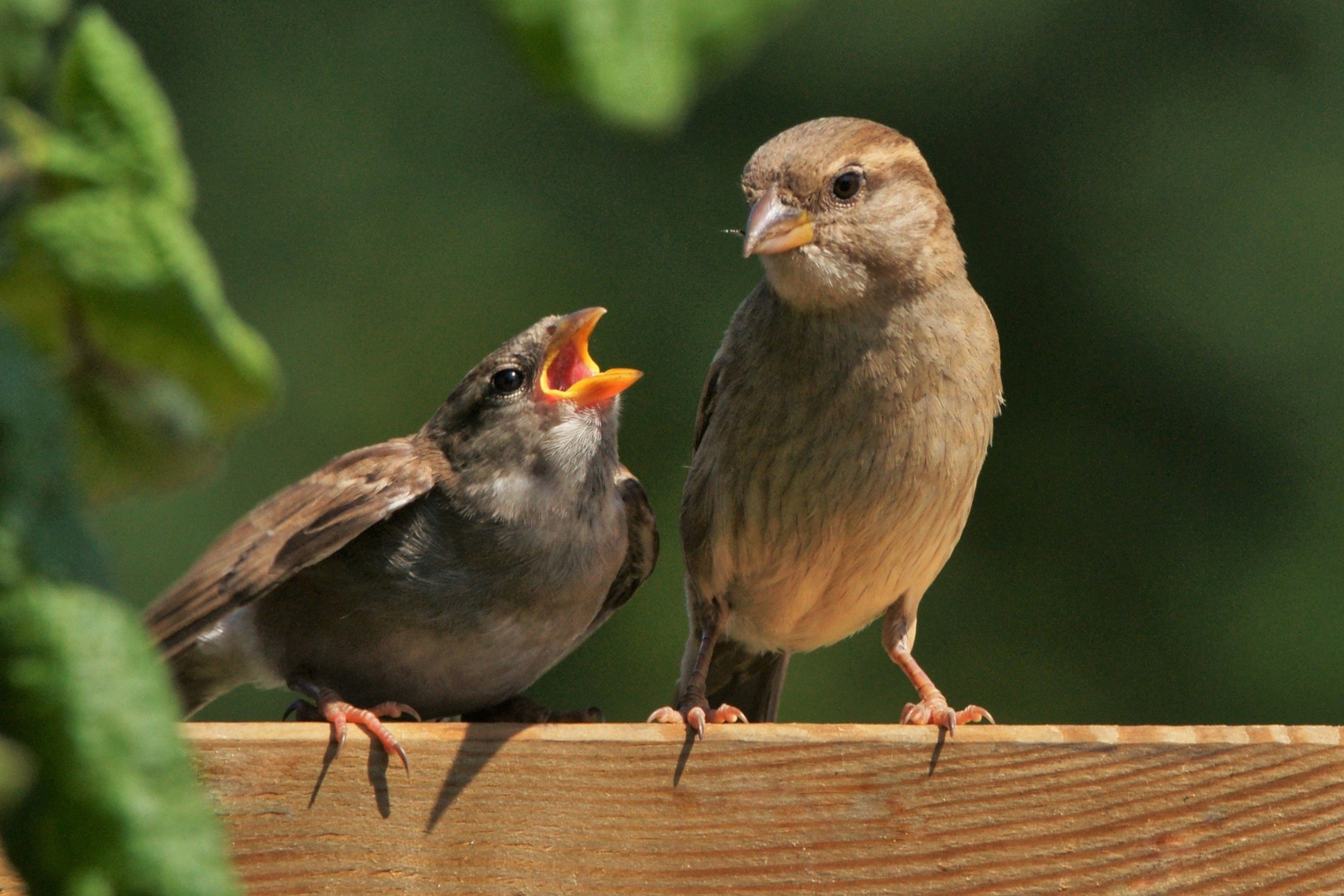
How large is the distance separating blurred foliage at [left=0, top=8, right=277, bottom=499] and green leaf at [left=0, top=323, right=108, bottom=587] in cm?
4

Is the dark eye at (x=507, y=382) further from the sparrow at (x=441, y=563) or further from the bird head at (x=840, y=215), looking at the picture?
the bird head at (x=840, y=215)

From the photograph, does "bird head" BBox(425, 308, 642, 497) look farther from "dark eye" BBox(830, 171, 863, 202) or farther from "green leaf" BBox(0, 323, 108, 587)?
"green leaf" BBox(0, 323, 108, 587)

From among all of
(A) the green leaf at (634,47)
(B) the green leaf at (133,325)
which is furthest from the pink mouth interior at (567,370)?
(A) the green leaf at (634,47)

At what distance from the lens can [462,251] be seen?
28.0ft

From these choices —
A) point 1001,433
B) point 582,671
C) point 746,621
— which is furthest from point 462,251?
point 746,621

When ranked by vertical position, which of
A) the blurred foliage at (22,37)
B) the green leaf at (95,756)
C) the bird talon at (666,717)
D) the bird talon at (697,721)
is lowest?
the bird talon at (666,717)

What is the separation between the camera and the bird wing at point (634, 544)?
313cm

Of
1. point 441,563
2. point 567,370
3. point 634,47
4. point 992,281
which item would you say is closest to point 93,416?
point 634,47

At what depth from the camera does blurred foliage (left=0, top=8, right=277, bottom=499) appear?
44 centimetres

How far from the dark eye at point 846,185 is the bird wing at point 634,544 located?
0.67 m

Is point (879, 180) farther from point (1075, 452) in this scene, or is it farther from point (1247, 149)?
point (1247, 149)

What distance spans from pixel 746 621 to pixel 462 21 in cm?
597

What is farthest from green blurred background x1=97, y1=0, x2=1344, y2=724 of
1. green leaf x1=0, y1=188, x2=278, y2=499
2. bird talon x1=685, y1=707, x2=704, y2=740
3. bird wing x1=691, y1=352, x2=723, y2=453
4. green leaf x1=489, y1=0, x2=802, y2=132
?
green leaf x1=489, y1=0, x2=802, y2=132

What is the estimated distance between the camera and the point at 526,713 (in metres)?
2.96
